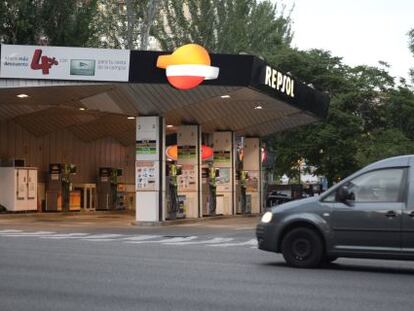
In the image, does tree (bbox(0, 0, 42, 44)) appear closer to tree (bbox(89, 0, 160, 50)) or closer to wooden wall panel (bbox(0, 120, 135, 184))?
tree (bbox(89, 0, 160, 50))

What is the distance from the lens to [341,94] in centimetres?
4166

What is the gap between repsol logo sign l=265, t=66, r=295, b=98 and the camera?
25750mm

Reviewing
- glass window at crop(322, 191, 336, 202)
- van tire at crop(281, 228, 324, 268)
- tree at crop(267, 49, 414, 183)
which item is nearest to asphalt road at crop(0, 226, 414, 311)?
van tire at crop(281, 228, 324, 268)

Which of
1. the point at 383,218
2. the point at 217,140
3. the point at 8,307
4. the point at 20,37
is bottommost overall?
the point at 8,307

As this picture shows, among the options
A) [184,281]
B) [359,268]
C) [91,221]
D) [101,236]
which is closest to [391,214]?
[359,268]

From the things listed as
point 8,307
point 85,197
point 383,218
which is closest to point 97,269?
point 8,307

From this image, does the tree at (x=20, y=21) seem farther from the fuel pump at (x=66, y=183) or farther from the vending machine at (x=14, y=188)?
the vending machine at (x=14, y=188)

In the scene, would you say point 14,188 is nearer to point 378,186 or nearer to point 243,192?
point 243,192

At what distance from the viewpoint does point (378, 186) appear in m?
12.0

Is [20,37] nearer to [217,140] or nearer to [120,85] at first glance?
[217,140]

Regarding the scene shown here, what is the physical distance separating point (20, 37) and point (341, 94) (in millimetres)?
17307

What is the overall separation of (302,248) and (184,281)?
266 cm

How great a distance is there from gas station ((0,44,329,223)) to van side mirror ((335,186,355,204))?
11.9 meters

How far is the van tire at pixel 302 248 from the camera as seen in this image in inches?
480
